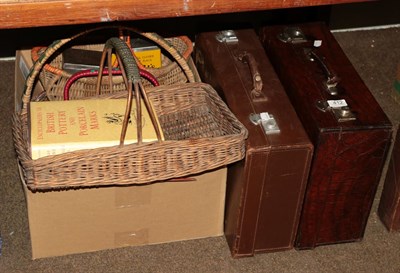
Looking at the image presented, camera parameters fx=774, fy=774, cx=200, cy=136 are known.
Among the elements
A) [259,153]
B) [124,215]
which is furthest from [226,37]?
[124,215]

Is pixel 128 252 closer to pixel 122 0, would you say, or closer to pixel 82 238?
pixel 82 238

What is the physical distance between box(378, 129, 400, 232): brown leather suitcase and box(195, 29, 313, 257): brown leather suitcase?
280mm

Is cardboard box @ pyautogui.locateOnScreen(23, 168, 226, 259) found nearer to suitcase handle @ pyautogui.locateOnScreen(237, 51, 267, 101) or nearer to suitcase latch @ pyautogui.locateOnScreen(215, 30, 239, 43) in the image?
suitcase handle @ pyautogui.locateOnScreen(237, 51, 267, 101)

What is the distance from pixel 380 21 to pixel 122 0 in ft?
5.21

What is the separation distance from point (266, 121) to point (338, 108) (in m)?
0.17

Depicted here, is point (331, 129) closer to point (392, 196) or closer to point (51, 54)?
point (392, 196)

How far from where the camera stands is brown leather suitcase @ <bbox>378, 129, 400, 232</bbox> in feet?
6.44

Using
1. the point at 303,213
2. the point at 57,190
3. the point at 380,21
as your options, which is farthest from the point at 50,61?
the point at 380,21

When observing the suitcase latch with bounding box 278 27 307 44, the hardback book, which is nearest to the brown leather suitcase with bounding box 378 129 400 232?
the suitcase latch with bounding box 278 27 307 44

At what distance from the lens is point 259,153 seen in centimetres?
174

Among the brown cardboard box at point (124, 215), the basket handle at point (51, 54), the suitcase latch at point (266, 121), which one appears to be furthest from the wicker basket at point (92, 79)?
the suitcase latch at point (266, 121)

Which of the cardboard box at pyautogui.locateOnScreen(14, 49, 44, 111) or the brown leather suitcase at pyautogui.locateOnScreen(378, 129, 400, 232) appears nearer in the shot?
the brown leather suitcase at pyautogui.locateOnScreen(378, 129, 400, 232)

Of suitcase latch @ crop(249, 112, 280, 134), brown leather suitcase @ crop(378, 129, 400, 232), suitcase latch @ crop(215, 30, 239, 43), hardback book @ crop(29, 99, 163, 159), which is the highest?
suitcase latch @ crop(215, 30, 239, 43)

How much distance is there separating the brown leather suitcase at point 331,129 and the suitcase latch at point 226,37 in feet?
0.29
